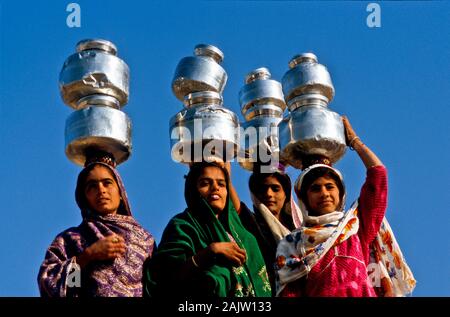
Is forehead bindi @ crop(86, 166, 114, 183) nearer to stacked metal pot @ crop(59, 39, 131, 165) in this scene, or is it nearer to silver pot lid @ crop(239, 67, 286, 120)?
stacked metal pot @ crop(59, 39, 131, 165)

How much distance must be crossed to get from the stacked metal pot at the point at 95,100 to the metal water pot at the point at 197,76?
17.1 inches

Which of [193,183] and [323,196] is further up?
[193,183]

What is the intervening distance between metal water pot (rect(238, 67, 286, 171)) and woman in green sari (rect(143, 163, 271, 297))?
0.65 meters

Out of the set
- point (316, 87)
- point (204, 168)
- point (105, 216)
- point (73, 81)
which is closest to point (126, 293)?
point (105, 216)

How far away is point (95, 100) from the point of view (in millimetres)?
5840

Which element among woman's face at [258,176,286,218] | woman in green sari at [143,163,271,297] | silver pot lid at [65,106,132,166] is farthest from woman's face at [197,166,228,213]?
woman's face at [258,176,286,218]

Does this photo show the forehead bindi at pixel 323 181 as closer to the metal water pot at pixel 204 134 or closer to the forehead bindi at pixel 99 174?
the metal water pot at pixel 204 134

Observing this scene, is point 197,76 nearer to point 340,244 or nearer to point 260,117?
point 260,117

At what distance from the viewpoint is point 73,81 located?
5.85 metres

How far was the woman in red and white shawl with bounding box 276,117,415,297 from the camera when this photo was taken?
5.29 meters

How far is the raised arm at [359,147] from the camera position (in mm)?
5668

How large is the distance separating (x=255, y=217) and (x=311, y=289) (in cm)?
Answer: 98

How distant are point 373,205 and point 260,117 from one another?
5.34 feet

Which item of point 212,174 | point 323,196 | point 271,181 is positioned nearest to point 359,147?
point 323,196
